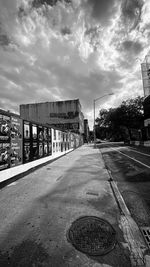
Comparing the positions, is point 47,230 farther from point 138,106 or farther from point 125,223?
point 138,106

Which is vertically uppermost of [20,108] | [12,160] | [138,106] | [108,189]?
[20,108]

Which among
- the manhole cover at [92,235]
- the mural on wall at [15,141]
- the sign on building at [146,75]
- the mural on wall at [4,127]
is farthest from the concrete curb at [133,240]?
the sign on building at [146,75]

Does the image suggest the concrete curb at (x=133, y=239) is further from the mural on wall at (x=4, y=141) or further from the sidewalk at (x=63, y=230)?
the mural on wall at (x=4, y=141)

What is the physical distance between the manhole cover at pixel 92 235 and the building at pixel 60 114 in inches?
1265

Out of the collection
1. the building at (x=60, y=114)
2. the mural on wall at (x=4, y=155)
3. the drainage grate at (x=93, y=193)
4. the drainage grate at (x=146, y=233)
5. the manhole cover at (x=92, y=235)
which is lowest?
the drainage grate at (x=93, y=193)

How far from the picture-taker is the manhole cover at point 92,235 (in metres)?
1.99

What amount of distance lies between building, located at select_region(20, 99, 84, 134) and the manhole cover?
3214 cm

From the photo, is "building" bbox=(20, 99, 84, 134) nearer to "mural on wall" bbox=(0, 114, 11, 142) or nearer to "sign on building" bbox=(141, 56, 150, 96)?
"sign on building" bbox=(141, 56, 150, 96)

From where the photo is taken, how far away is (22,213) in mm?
2992

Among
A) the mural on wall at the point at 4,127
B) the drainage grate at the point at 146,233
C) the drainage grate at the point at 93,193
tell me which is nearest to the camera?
the drainage grate at the point at 146,233

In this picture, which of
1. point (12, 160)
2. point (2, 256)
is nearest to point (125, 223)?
point (2, 256)

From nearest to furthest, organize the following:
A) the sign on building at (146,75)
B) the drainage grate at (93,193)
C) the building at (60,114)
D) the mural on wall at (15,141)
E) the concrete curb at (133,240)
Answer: the concrete curb at (133,240) < the drainage grate at (93,193) < the mural on wall at (15,141) < the sign on building at (146,75) < the building at (60,114)

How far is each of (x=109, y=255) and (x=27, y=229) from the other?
1656 millimetres

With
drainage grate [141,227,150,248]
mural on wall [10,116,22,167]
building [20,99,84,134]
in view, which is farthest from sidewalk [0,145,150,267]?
building [20,99,84,134]
